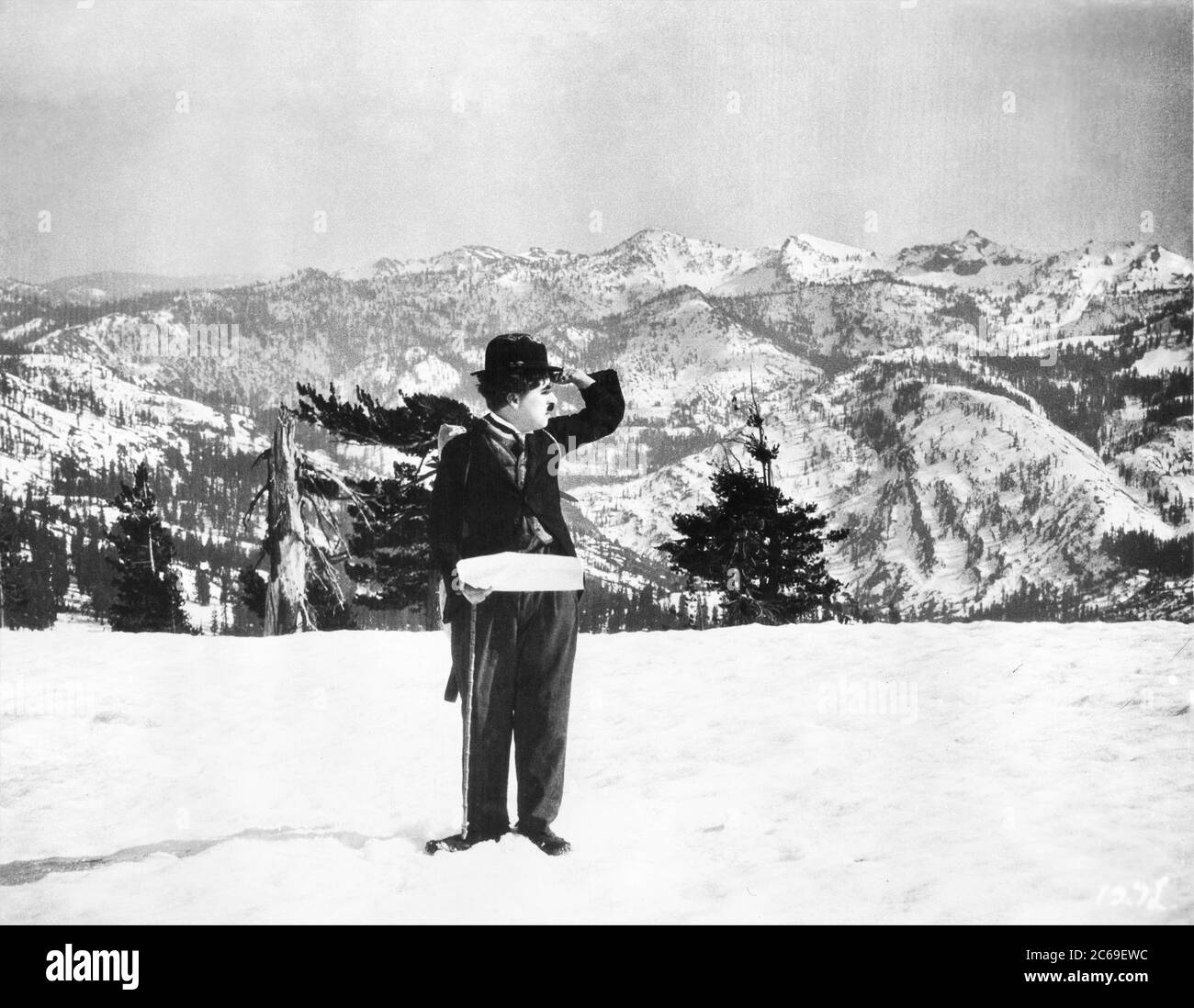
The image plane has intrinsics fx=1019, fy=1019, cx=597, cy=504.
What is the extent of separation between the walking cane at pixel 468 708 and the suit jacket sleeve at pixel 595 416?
0.82m

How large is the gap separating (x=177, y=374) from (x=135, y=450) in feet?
20.9

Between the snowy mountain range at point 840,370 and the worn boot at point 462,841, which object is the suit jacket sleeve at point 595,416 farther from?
the snowy mountain range at point 840,370

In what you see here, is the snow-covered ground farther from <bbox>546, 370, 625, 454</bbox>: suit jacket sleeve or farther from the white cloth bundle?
<bbox>546, 370, 625, 454</bbox>: suit jacket sleeve

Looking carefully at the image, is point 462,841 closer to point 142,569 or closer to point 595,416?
point 595,416

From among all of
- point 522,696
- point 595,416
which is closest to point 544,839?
point 522,696

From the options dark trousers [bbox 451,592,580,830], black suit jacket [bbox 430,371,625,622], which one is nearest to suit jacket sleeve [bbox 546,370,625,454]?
black suit jacket [bbox 430,371,625,622]

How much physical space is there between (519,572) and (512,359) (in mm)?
879

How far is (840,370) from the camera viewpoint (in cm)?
1233

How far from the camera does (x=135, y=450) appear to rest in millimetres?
21781

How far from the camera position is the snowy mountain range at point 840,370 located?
28.7ft

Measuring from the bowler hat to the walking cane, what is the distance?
963mm
